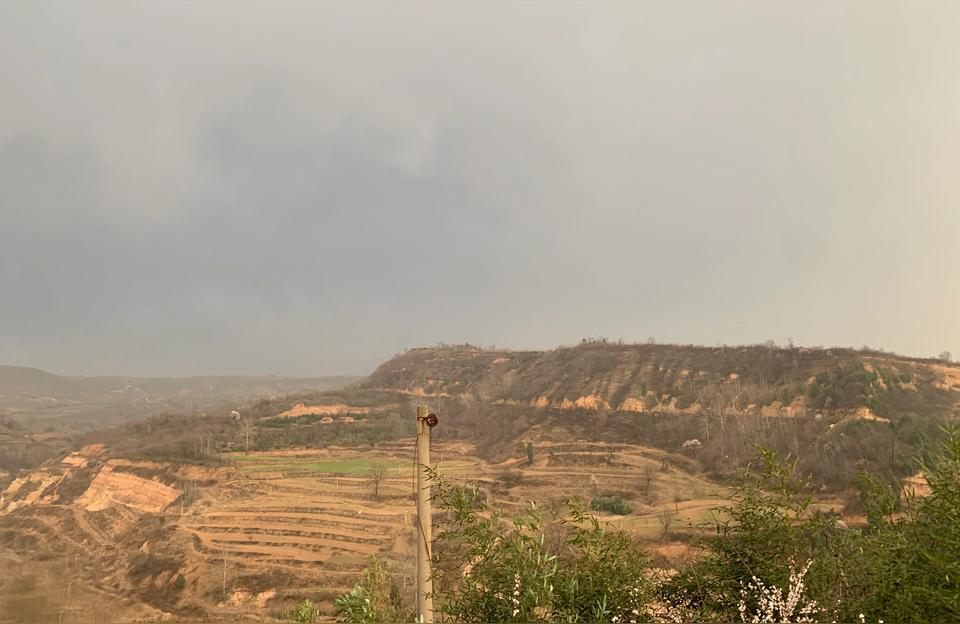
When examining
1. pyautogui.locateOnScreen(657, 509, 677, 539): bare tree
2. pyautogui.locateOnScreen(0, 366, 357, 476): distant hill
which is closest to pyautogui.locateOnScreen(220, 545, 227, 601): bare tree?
pyautogui.locateOnScreen(657, 509, 677, 539): bare tree

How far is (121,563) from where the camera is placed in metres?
33.0

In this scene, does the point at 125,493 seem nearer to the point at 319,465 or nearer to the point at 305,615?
the point at 319,465

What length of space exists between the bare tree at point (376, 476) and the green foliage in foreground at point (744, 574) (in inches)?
1460

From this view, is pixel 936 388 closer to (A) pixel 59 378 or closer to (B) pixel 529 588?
(B) pixel 529 588

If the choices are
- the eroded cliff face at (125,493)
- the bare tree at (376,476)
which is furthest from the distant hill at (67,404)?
the bare tree at (376,476)

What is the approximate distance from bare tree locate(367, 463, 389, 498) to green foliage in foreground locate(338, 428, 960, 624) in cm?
3709

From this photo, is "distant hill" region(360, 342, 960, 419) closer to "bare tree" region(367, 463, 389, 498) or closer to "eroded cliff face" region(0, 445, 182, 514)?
"bare tree" region(367, 463, 389, 498)

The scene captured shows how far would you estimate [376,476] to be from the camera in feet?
144

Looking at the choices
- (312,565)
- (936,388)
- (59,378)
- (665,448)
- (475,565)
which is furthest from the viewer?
(59,378)

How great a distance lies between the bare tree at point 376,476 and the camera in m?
41.3

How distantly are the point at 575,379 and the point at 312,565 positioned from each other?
42481 millimetres

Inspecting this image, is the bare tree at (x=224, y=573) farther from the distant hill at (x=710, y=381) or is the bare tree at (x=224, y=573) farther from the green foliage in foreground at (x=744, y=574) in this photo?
the distant hill at (x=710, y=381)

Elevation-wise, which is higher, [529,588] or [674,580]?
[529,588]

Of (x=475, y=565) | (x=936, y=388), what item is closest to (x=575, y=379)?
(x=936, y=388)
